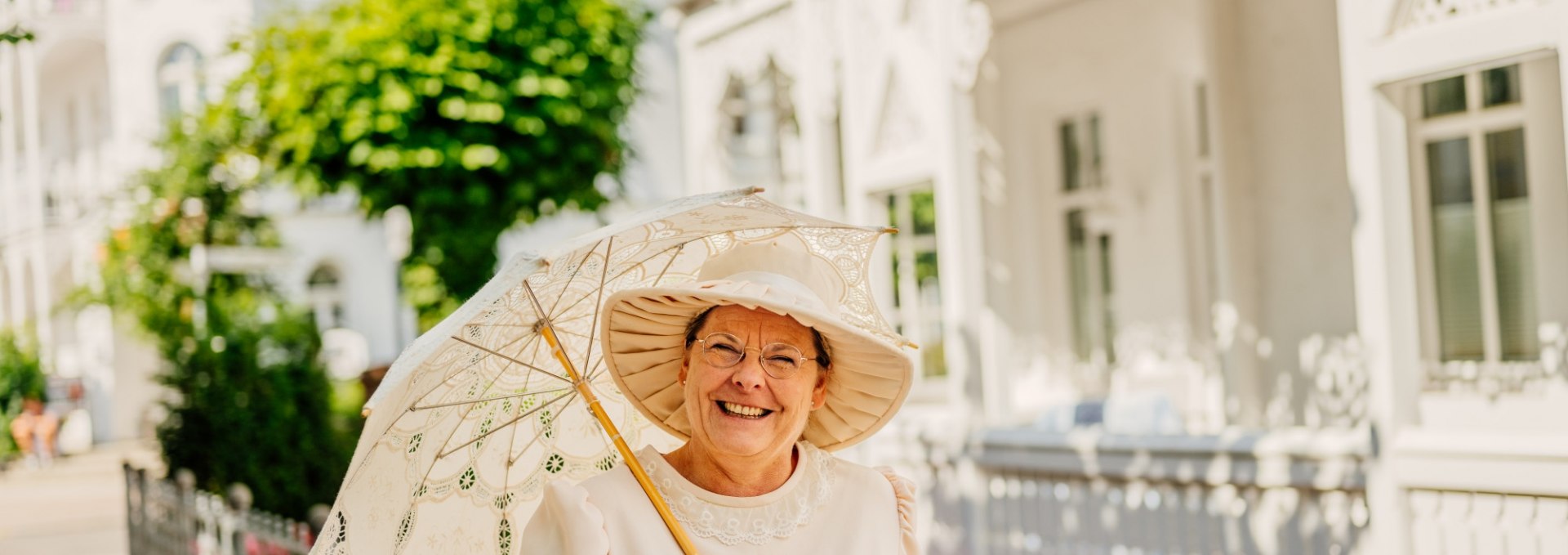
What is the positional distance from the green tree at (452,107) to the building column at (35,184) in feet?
51.7

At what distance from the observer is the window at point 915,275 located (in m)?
9.39

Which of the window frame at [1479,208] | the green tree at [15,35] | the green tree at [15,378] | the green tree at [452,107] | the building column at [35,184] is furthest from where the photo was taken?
the building column at [35,184]

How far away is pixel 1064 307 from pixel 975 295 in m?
2.32

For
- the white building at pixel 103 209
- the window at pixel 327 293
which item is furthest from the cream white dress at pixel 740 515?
the window at pixel 327 293

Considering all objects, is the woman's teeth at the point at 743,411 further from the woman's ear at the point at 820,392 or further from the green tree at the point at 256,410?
the green tree at the point at 256,410

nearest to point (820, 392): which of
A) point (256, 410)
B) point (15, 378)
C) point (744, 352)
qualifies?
point (744, 352)

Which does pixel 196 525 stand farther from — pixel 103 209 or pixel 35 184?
pixel 35 184

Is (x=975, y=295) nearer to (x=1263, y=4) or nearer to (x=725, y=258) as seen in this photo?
(x=1263, y=4)

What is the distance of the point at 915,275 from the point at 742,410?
23.9 ft

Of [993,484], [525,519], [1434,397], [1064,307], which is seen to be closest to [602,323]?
[525,519]

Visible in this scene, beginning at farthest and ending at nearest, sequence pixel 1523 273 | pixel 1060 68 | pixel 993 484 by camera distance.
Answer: pixel 1060 68 < pixel 993 484 < pixel 1523 273

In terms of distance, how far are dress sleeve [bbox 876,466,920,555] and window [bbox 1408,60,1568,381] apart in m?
4.72

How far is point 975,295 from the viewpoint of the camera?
712cm

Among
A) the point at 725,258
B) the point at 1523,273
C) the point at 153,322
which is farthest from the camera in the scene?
the point at 153,322
